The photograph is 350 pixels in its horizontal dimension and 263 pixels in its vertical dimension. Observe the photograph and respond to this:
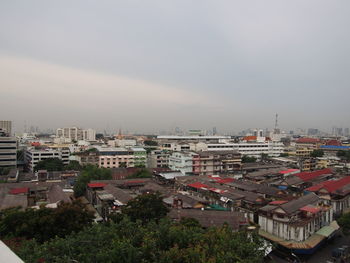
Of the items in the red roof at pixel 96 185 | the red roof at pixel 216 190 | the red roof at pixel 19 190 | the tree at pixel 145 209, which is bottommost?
the red roof at pixel 19 190

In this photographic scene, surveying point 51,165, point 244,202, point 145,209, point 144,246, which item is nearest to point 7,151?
point 51,165

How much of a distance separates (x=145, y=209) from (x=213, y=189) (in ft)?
38.1

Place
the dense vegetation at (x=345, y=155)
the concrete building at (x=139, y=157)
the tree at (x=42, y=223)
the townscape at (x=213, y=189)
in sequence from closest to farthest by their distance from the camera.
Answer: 1. the tree at (x=42, y=223)
2. the townscape at (x=213, y=189)
3. the concrete building at (x=139, y=157)
4. the dense vegetation at (x=345, y=155)

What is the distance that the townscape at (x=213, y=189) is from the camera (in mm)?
17234

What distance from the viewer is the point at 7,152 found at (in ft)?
145

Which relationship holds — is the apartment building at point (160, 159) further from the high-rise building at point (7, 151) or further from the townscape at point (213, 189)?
the high-rise building at point (7, 151)

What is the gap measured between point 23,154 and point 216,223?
54.3 metres

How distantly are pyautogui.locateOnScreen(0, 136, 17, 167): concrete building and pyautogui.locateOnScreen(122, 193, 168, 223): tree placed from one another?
3709 centimetres

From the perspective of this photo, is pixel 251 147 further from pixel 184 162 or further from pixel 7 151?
pixel 7 151

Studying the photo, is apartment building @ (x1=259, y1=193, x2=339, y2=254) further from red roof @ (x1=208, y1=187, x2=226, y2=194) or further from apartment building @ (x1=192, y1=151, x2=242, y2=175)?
apartment building @ (x1=192, y1=151, x2=242, y2=175)

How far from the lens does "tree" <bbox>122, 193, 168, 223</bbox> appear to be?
16.1m

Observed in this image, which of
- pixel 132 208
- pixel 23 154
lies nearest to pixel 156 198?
pixel 132 208

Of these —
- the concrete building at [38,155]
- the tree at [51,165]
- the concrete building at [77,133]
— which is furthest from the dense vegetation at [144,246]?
the concrete building at [77,133]

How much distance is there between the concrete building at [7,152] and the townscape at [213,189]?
0.47 feet
